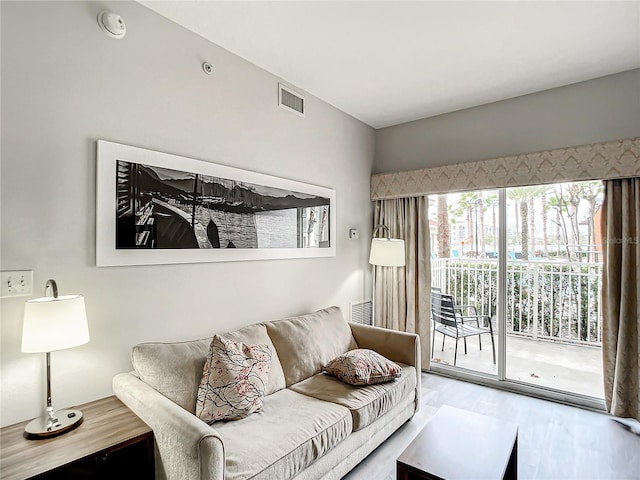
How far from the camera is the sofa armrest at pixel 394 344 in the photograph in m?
2.77

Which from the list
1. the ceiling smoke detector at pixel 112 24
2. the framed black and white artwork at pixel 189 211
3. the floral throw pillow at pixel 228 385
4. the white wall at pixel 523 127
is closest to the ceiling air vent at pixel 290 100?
the framed black and white artwork at pixel 189 211

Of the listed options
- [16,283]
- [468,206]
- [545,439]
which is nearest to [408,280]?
[468,206]

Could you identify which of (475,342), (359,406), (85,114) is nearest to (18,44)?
(85,114)

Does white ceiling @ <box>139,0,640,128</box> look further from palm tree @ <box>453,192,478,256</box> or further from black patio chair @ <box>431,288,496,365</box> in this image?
black patio chair @ <box>431,288,496,365</box>

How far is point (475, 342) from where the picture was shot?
359cm

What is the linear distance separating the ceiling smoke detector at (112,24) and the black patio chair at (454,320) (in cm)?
342

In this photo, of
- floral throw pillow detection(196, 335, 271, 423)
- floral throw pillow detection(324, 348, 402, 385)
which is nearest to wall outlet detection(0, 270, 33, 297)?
floral throw pillow detection(196, 335, 271, 423)

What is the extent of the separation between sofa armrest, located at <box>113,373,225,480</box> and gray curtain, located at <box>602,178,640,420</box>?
3067mm

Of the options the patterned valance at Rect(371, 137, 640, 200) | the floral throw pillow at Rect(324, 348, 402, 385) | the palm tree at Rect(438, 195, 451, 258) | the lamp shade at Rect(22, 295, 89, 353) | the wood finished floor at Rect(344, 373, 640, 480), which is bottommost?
the wood finished floor at Rect(344, 373, 640, 480)

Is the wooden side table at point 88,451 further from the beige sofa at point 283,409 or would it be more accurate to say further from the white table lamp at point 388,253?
the white table lamp at point 388,253

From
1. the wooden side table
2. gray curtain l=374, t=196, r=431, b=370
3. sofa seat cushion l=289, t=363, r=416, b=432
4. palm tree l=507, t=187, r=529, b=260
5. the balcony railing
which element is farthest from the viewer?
gray curtain l=374, t=196, r=431, b=370

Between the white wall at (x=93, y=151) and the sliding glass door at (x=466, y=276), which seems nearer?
the white wall at (x=93, y=151)

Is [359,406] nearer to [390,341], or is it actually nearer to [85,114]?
[390,341]

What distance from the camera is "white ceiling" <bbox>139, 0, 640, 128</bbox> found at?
82.6 inches
